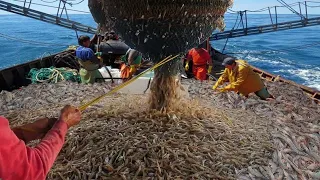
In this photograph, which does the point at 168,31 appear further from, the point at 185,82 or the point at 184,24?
the point at 185,82

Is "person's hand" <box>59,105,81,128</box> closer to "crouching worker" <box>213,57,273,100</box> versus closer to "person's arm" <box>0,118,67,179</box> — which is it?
"person's arm" <box>0,118,67,179</box>

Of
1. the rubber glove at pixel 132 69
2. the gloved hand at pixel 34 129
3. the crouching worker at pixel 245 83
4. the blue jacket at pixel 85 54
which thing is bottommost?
the crouching worker at pixel 245 83

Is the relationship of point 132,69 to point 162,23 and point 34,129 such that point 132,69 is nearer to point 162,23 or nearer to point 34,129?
point 162,23

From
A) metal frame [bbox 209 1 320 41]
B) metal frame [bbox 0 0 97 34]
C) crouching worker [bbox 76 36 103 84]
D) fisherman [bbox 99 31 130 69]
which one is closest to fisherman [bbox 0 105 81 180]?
crouching worker [bbox 76 36 103 84]

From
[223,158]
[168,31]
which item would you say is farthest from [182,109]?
[168,31]

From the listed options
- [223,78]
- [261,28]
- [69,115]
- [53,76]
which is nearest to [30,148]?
[69,115]

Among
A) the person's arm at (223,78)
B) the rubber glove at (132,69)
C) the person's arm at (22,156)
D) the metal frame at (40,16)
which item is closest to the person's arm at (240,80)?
the person's arm at (223,78)

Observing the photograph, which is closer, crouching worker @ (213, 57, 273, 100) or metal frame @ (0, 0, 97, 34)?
crouching worker @ (213, 57, 273, 100)

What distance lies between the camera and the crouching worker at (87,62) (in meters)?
7.41

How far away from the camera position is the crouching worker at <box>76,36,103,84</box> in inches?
292

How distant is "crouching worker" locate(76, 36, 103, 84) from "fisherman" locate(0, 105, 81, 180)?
198 inches

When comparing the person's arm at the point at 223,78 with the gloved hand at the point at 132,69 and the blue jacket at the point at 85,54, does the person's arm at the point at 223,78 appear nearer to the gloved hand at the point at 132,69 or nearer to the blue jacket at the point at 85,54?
the gloved hand at the point at 132,69

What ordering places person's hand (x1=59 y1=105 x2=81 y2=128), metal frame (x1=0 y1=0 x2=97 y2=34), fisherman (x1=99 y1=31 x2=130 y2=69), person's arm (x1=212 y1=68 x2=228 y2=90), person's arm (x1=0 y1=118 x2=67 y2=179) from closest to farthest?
person's arm (x1=0 y1=118 x2=67 y2=179) → person's hand (x1=59 y1=105 x2=81 y2=128) → person's arm (x1=212 y1=68 x2=228 y2=90) → fisherman (x1=99 y1=31 x2=130 y2=69) → metal frame (x1=0 y1=0 x2=97 y2=34)

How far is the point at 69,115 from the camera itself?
2.50m
